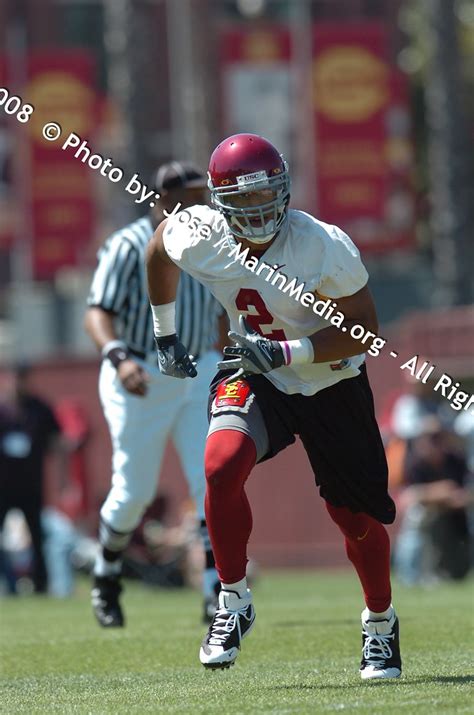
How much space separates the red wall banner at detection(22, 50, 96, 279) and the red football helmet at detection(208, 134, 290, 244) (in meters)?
18.0

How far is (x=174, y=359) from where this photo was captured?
588 cm

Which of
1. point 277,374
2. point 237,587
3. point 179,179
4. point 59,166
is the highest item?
point 59,166

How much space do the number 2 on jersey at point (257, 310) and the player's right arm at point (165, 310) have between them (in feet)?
1.23

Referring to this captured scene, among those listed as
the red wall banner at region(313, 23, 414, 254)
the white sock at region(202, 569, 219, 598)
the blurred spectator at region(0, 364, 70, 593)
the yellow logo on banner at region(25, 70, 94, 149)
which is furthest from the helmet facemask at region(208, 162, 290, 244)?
the yellow logo on banner at region(25, 70, 94, 149)

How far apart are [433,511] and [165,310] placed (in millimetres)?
8916

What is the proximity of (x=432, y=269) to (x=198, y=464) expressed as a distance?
19152 millimetres

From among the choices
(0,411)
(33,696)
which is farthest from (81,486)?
(33,696)

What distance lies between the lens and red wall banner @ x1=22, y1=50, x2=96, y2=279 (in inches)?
912

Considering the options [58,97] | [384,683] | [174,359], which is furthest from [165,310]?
[58,97]

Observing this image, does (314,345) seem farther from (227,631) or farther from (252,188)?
(227,631)

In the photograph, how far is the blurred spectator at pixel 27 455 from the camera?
14.0 meters

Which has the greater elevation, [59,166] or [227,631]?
[59,166]

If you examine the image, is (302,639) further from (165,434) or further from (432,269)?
(432,269)

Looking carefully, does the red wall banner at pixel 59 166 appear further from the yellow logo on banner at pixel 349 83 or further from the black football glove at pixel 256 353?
Result: the black football glove at pixel 256 353
